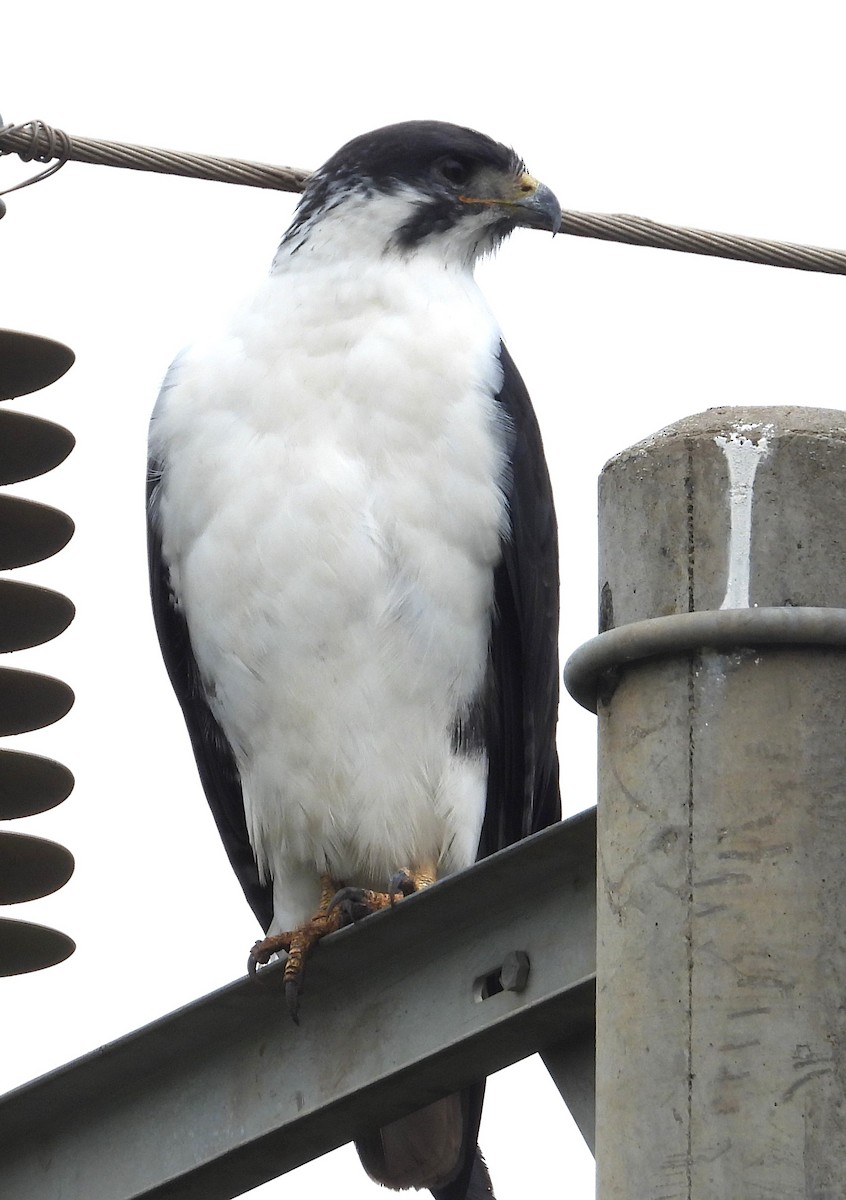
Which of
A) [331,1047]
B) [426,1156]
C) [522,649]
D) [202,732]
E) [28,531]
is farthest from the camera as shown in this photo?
[202,732]

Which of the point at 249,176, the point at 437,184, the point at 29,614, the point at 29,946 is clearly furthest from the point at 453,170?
the point at 29,946

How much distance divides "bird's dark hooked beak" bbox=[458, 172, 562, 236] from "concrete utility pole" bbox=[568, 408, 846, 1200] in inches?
127

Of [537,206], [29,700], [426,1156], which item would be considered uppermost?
[537,206]

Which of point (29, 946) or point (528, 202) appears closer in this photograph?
point (29, 946)

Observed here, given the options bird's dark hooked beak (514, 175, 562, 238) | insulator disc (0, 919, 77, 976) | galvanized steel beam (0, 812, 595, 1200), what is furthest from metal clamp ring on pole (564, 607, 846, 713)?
bird's dark hooked beak (514, 175, 562, 238)

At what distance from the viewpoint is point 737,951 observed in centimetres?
195

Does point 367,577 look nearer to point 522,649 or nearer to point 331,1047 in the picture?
point 522,649

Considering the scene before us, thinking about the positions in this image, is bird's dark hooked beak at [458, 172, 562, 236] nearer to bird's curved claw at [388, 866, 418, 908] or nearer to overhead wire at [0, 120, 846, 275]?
overhead wire at [0, 120, 846, 275]

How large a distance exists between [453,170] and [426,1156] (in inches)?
98.9

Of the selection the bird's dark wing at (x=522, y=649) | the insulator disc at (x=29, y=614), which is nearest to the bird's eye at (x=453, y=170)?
the bird's dark wing at (x=522, y=649)

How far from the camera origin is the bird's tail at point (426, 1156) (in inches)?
168

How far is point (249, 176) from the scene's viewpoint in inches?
173

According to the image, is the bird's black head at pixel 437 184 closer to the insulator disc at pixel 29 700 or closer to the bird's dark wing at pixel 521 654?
the bird's dark wing at pixel 521 654

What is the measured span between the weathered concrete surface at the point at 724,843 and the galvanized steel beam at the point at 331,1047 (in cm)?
54
